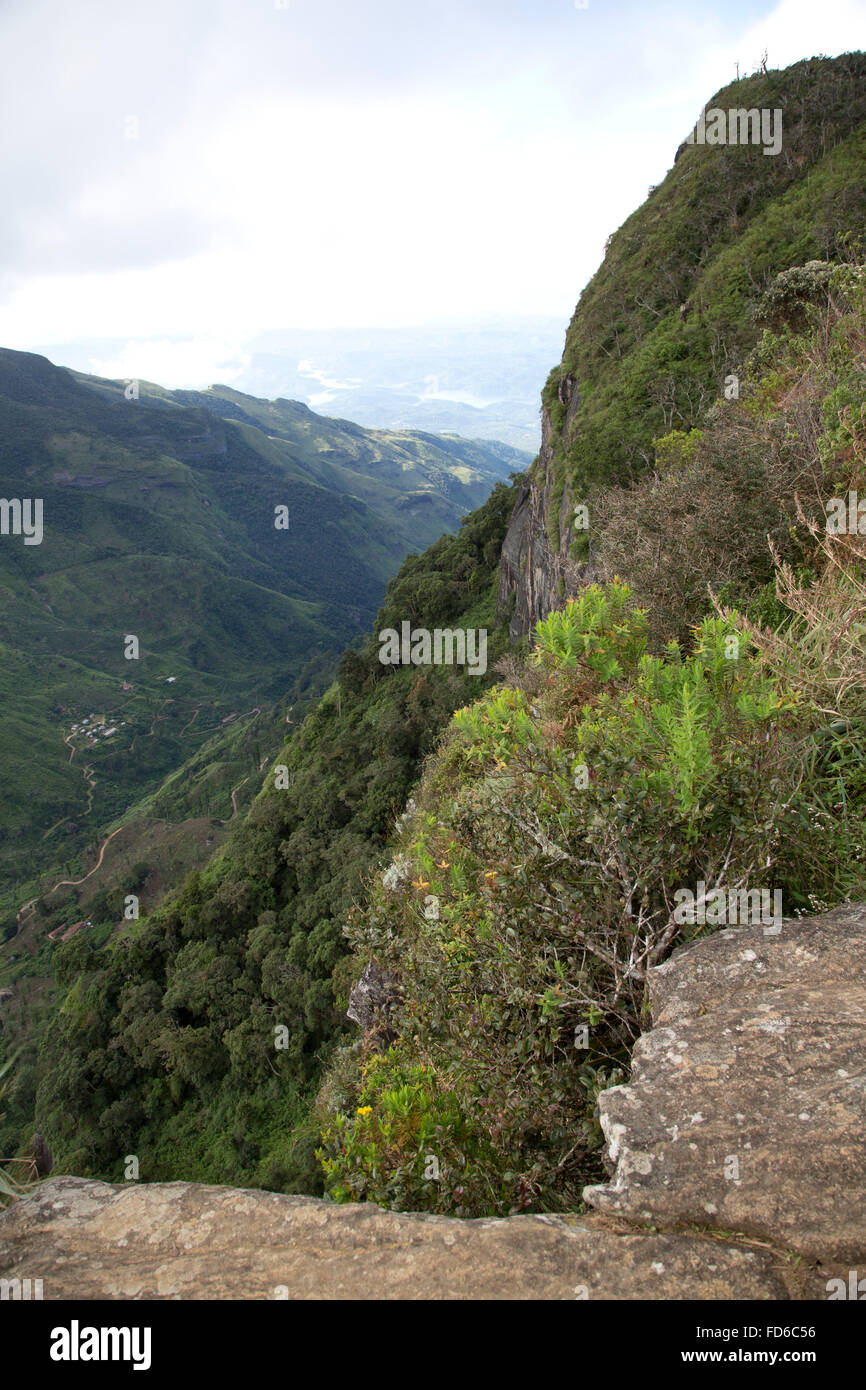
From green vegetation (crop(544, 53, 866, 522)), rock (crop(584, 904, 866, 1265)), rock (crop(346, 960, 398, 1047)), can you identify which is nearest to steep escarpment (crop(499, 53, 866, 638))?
green vegetation (crop(544, 53, 866, 522))

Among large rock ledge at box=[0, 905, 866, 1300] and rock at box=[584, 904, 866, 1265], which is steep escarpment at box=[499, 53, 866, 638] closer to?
rock at box=[584, 904, 866, 1265]

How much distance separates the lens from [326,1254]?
2.77m

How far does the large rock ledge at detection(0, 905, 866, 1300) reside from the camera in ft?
8.05

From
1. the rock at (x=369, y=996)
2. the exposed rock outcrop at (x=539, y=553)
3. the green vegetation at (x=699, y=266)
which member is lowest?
the rock at (x=369, y=996)

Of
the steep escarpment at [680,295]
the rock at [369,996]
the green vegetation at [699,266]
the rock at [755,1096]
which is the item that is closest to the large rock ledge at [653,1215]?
the rock at [755,1096]

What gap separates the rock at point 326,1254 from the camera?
7.99 feet

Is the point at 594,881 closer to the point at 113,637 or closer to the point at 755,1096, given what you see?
the point at 755,1096

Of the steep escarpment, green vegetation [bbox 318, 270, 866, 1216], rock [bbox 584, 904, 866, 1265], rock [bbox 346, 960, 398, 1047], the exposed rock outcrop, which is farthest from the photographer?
the exposed rock outcrop

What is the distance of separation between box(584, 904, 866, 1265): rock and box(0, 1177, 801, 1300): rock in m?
0.17

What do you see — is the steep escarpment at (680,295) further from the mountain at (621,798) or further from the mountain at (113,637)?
the mountain at (113,637)

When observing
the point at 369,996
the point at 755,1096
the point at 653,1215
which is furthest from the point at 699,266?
the point at 653,1215

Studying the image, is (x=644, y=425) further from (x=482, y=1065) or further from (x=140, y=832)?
(x=140, y=832)

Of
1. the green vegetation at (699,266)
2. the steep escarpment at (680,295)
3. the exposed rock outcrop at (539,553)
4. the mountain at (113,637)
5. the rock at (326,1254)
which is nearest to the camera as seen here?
the rock at (326,1254)

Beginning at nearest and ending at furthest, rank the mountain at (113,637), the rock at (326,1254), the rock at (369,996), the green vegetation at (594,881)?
the rock at (326,1254)
the green vegetation at (594,881)
the rock at (369,996)
the mountain at (113,637)
